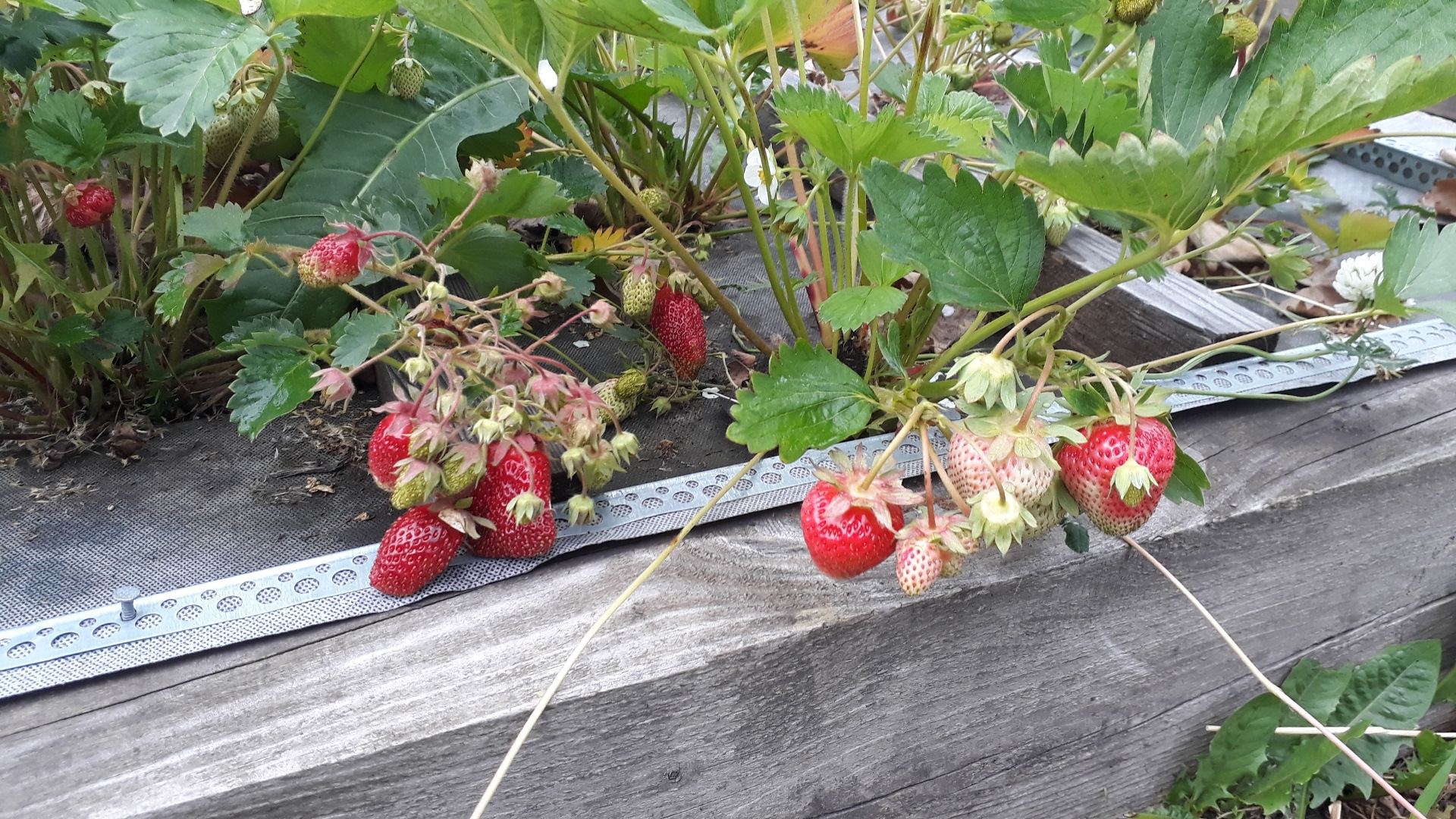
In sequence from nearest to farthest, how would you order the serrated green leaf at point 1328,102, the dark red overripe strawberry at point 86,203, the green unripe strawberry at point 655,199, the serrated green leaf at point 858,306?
the serrated green leaf at point 1328,102, the serrated green leaf at point 858,306, the dark red overripe strawberry at point 86,203, the green unripe strawberry at point 655,199

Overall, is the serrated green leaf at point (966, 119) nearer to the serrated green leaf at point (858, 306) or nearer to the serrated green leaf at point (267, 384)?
the serrated green leaf at point (858, 306)

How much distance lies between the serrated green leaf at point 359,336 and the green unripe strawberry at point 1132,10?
0.61 meters

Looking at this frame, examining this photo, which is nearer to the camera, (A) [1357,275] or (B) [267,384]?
(B) [267,384]

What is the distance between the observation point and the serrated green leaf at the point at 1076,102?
1.97 ft

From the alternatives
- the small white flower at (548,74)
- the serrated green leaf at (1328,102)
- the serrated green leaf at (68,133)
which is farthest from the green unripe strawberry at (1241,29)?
the serrated green leaf at (68,133)

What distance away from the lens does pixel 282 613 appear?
1.99ft

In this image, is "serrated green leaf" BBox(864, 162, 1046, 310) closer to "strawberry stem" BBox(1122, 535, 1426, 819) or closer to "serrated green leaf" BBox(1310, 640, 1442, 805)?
"strawberry stem" BBox(1122, 535, 1426, 819)

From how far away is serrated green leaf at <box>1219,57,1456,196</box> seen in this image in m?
0.45

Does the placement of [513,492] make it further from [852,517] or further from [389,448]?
[852,517]

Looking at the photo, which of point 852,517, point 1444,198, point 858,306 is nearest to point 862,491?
point 852,517

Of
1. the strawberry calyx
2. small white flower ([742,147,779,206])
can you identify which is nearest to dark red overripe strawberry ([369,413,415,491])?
the strawberry calyx

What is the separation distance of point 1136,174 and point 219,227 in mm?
645

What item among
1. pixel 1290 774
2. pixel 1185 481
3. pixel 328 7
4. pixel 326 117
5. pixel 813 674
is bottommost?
pixel 1290 774

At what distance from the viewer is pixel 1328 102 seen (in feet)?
1.50
